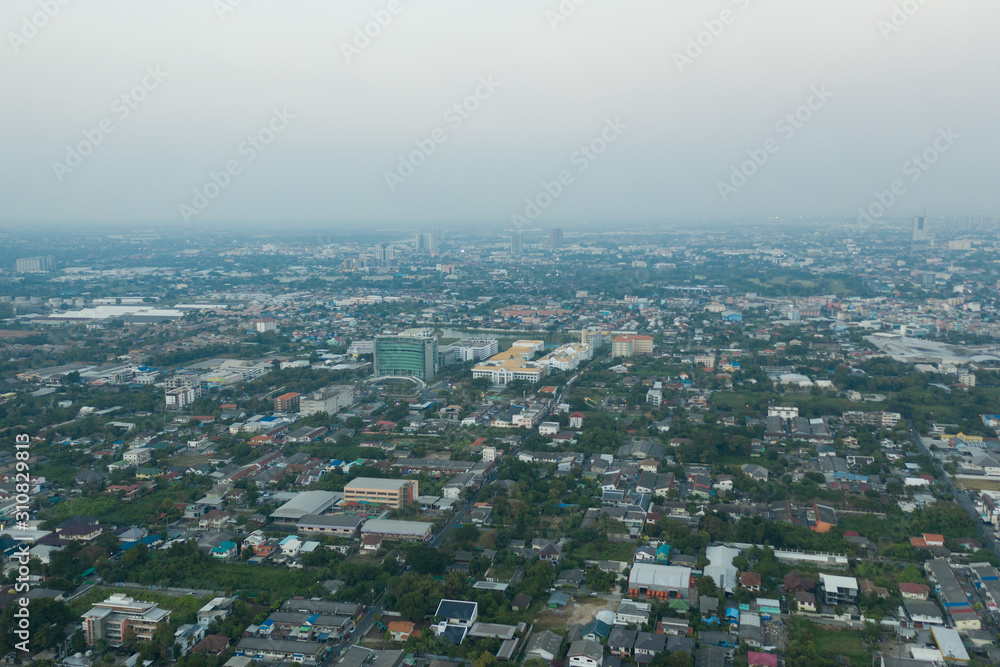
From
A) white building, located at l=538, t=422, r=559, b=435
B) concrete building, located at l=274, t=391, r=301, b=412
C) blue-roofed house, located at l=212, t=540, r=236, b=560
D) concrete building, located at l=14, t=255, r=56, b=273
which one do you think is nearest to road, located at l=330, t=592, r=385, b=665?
blue-roofed house, located at l=212, t=540, r=236, b=560

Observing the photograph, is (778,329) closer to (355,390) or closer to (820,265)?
(355,390)

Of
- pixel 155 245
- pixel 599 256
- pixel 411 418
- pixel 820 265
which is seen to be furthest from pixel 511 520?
pixel 155 245

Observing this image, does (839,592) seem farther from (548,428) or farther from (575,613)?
(548,428)

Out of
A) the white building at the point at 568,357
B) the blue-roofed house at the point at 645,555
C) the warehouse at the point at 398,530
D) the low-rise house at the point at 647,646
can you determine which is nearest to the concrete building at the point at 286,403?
the white building at the point at 568,357

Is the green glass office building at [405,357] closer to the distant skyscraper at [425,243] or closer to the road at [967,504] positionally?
the road at [967,504]

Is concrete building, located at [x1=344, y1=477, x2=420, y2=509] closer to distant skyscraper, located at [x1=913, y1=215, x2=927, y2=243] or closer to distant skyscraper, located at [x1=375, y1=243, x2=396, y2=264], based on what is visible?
distant skyscraper, located at [x1=375, y1=243, x2=396, y2=264]

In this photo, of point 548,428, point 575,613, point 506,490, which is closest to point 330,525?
point 506,490
